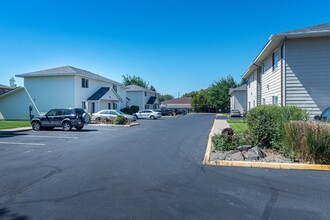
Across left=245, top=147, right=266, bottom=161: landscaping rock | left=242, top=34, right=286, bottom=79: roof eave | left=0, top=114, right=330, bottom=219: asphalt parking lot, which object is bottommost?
left=0, top=114, right=330, bottom=219: asphalt parking lot

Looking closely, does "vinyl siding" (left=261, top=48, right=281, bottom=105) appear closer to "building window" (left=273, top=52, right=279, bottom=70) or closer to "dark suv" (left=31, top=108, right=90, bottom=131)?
"building window" (left=273, top=52, right=279, bottom=70)

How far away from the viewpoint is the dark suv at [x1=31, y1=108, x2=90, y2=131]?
18.0 metres

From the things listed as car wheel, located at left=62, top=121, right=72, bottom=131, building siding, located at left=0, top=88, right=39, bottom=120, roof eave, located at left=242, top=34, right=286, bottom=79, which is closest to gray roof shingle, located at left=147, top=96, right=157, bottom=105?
building siding, located at left=0, top=88, right=39, bottom=120

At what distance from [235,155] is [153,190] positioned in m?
3.73

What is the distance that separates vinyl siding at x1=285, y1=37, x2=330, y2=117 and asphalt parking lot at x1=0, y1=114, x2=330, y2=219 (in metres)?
8.33

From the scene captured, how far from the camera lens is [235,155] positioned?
25.4 feet

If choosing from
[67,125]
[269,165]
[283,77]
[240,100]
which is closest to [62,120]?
[67,125]

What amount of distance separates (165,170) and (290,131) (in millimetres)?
4009

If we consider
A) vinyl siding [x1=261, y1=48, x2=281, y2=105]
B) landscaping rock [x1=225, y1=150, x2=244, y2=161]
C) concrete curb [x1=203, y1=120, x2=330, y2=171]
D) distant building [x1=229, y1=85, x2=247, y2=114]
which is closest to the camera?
concrete curb [x1=203, y1=120, x2=330, y2=171]

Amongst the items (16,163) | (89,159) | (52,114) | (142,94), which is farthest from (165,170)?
(142,94)

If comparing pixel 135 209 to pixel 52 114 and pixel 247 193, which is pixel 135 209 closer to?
pixel 247 193

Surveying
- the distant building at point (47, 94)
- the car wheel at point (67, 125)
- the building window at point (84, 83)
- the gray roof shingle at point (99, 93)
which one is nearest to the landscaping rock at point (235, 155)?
the car wheel at point (67, 125)

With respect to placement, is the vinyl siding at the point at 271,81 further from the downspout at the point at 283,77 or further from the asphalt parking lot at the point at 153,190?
the asphalt parking lot at the point at 153,190

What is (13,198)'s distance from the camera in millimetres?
4547
